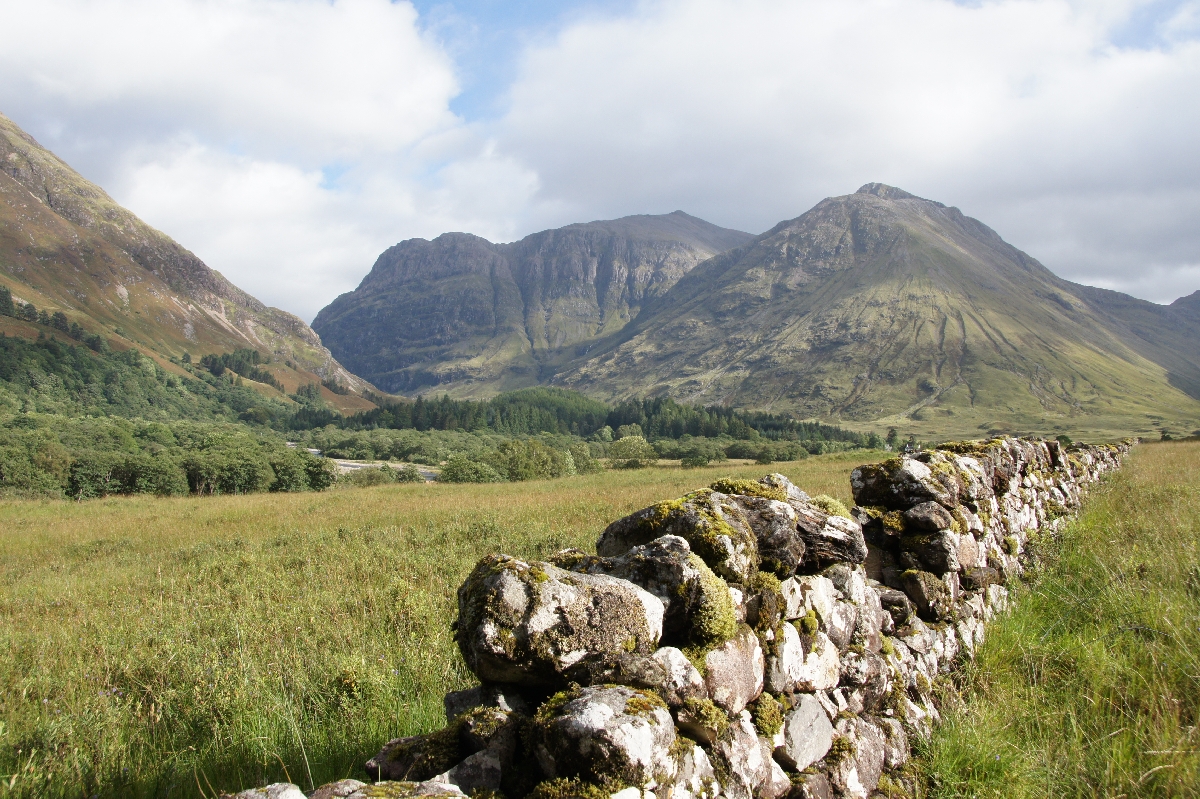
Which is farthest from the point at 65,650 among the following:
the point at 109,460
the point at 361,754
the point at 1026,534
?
the point at 109,460

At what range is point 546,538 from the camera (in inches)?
547

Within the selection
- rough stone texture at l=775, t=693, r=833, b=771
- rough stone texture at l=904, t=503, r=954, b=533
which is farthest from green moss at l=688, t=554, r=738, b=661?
rough stone texture at l=904, t=503, r=954, b=533

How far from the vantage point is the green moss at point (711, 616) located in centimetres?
302

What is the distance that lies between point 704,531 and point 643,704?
1.29 m

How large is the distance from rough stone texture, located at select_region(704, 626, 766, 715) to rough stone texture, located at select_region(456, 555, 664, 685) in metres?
0.33

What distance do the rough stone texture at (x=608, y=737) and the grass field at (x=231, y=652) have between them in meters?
1.95

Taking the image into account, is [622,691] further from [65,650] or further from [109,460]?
[109,460]

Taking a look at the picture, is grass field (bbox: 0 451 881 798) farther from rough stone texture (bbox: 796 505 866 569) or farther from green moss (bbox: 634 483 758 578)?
rough stone texture (bbox: 796 505 866 569)

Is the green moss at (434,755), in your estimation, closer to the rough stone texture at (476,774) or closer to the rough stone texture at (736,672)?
the rough stone texture at (476,774)

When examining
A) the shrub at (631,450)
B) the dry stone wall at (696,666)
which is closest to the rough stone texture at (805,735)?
the dry stone wall at (696,666)

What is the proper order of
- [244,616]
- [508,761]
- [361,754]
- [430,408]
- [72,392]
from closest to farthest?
[508,761], [361,754], [244,616], [72,392], [430,408]

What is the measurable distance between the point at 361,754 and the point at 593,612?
2.46 metres

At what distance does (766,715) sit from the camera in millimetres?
3154

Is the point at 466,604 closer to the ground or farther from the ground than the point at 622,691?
farther from the ground
